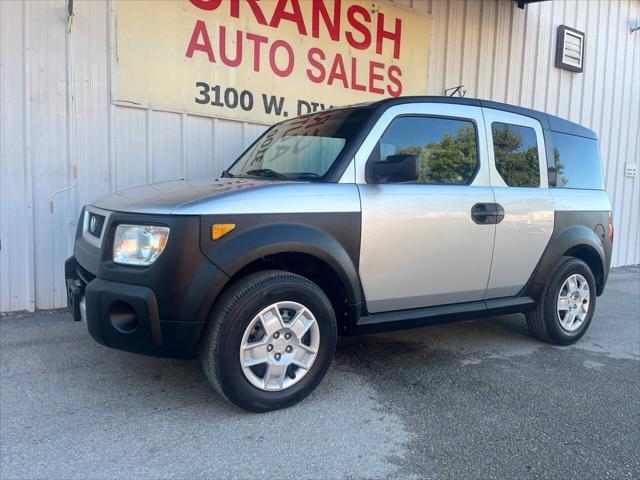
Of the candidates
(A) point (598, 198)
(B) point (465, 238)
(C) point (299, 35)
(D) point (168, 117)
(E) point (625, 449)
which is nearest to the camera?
(E) point (625, 449)

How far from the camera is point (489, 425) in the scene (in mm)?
3018

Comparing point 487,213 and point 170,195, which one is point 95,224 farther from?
point 487,213

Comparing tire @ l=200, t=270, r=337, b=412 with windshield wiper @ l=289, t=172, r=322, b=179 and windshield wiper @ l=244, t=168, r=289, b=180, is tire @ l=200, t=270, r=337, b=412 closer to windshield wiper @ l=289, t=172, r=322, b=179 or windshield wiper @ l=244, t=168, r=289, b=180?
windshield wiper @ l=289, t=172, r=322, b=179

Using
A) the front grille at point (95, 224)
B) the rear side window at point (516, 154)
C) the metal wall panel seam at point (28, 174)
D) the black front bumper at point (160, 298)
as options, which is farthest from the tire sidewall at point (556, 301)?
the metal wall panel seam at point (28, 174)

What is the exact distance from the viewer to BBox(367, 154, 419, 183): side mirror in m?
3.19

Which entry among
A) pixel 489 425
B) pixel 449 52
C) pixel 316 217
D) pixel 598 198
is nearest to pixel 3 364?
pixel 316 217

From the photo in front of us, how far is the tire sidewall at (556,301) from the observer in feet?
14.4

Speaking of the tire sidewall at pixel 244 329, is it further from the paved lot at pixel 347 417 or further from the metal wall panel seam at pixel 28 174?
the metal wall panel seam at pixel 28 174

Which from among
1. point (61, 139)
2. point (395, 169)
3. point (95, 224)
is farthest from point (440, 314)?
point (61, 139)

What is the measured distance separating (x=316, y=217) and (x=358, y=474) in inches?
55.8

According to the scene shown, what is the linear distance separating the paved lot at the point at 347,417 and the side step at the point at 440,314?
0.39m

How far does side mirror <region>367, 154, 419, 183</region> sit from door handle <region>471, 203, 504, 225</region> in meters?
0.76

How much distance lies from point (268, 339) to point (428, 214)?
53.7 inches

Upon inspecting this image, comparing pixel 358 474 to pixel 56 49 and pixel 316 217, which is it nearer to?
pixel 316 217
